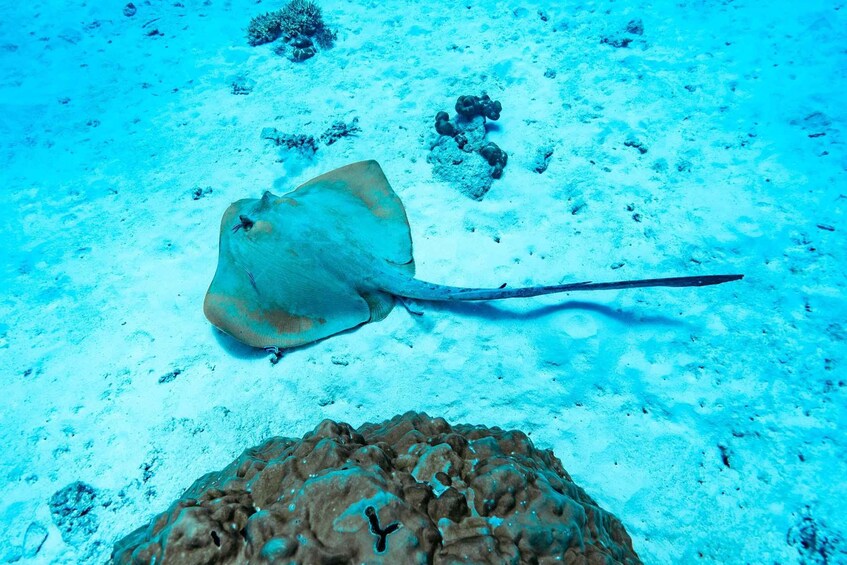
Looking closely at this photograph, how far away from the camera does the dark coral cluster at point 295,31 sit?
772 centimetres

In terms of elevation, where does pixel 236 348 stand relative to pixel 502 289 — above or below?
below

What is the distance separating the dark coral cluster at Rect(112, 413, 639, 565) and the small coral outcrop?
11.5 ft

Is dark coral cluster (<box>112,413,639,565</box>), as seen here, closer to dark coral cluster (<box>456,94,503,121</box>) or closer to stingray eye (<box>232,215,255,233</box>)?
stingray eye (<box>232,215,255,233</box>)

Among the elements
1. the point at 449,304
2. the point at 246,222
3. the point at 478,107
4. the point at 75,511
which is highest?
the point at 478,107

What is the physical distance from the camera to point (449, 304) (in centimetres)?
420

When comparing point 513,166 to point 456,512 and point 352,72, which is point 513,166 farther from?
point 456,512

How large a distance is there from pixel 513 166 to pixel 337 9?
632 centimetres

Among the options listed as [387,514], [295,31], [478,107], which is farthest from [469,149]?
[295,31]

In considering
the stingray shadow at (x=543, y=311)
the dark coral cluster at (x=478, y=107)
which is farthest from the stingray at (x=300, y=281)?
the dark coral cluster at (x=478, y=107)

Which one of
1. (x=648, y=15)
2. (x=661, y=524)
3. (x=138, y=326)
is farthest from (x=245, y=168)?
(x=648, y=15)

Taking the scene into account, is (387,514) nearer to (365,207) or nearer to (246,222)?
(246,222)

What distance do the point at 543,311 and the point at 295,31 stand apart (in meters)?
7.60

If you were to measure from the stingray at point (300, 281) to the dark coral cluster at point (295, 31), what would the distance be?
5149 mm

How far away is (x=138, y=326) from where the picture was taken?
4.29 m
